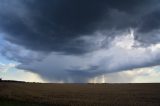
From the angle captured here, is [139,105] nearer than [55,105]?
Yes

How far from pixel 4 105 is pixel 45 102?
4907 mm

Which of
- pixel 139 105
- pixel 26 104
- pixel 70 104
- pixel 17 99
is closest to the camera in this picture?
pixel 139 105

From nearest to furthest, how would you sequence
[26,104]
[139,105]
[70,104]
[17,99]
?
[139,105], [70,104], [26,104], [17,99]

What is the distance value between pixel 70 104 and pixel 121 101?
605 cm

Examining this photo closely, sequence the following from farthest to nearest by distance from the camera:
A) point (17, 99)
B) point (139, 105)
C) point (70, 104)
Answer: point (17, 99) < point (70, 104) < point (139, 105)

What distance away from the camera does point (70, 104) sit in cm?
4022

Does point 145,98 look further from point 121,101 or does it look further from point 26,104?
point 26,104

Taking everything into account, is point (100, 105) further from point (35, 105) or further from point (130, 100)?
point (35, 105)

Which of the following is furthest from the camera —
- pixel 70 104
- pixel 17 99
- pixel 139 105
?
pixel 17 99

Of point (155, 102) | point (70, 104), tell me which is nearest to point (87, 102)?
point (70, 104)

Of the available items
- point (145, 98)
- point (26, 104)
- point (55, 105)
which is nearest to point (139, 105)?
point (145, 98)

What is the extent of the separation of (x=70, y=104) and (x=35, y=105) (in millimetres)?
4189

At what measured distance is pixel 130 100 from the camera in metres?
42.3

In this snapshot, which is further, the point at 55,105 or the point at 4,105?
the point at 4,105
